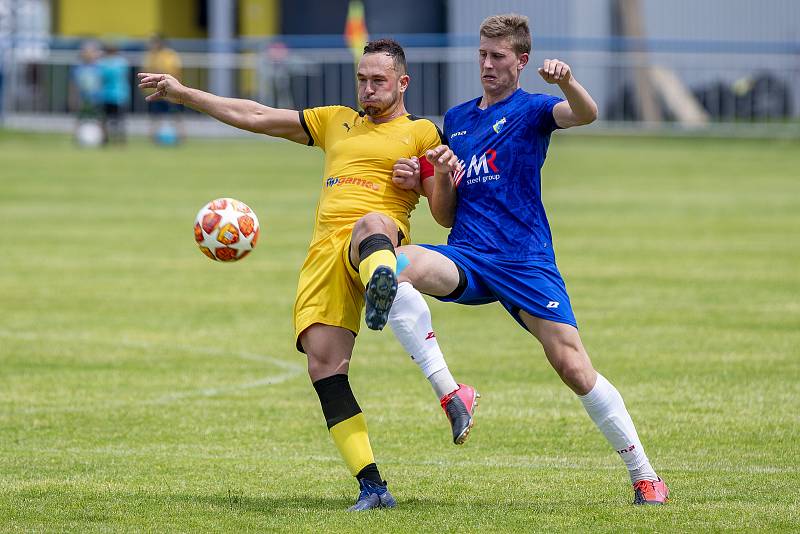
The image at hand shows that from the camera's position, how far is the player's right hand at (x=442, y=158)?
7129 millimetres

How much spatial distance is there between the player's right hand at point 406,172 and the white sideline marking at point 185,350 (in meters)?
3.77

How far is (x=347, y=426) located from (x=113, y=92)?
2996 centimetres

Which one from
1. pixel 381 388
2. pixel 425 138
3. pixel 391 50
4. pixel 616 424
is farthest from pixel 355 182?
pixel 381 388

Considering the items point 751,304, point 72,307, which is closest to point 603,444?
point 751,304

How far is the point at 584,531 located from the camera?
6766 mm

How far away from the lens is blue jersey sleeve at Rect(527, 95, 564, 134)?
7508mm

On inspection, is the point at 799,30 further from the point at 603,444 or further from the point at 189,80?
the point at 603,444

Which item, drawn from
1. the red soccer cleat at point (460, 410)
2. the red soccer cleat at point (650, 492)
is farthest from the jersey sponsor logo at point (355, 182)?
the red soccer cleat at point (650, 492)

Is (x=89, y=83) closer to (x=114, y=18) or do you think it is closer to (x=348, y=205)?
(x=114, y=18)

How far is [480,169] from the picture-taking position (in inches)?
298

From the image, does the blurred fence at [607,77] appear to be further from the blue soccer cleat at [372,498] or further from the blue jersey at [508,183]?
the blue soccer cleat at [372,498]

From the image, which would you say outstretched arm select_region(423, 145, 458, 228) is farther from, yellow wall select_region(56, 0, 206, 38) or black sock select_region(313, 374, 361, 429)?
yellow wall select_region(56, 0, 206, 38)

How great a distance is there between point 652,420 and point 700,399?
0.87 meters

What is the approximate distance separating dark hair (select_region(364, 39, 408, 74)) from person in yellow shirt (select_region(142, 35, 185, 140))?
26836mm
